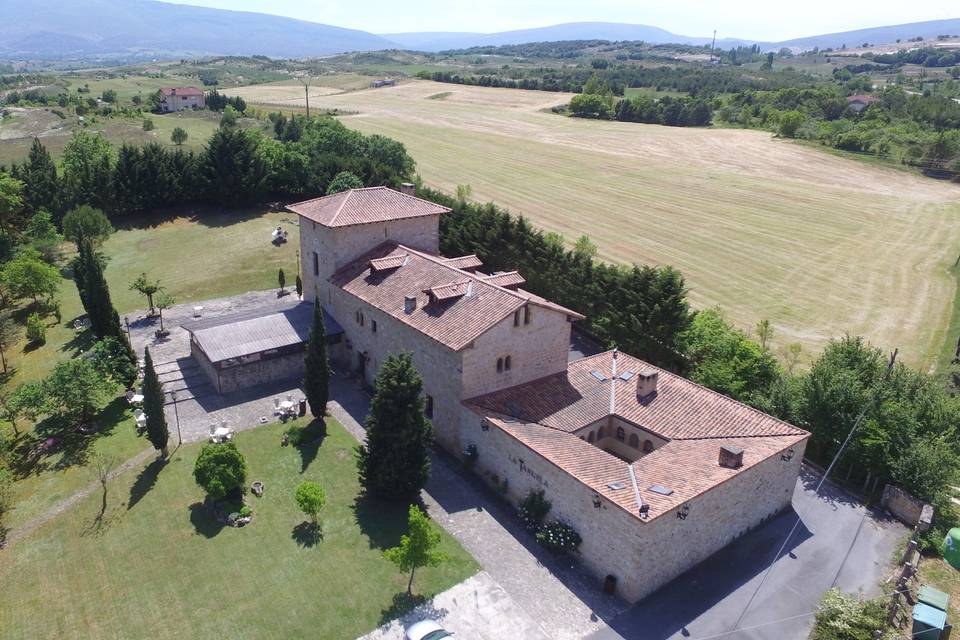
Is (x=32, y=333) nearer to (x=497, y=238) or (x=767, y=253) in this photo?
(x=497, y=238)

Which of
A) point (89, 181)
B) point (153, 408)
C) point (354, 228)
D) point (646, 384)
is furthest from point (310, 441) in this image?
point (89, 181)

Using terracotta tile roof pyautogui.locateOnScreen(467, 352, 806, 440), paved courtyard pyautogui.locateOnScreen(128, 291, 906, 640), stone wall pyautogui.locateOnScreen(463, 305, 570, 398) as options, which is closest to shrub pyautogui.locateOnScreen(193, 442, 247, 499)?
paved courtyard pyautogui.locateOnScreen(128, 291, 906, 640)

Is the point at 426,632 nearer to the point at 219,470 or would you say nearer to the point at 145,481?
the point at 219,470

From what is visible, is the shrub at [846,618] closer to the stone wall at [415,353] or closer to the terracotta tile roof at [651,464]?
the terracotta tile roof at [651,464]

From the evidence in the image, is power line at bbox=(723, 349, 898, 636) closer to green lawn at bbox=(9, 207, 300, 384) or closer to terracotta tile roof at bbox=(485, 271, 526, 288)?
terracotta tile roof at bbox=(485, 271, 526, 288)

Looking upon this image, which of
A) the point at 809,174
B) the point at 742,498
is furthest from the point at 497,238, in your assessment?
the point at 809,174

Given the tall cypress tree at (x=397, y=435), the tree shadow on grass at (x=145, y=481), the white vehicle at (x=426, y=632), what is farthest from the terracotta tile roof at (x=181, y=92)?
the white vehicle at (x=426, y=632)
